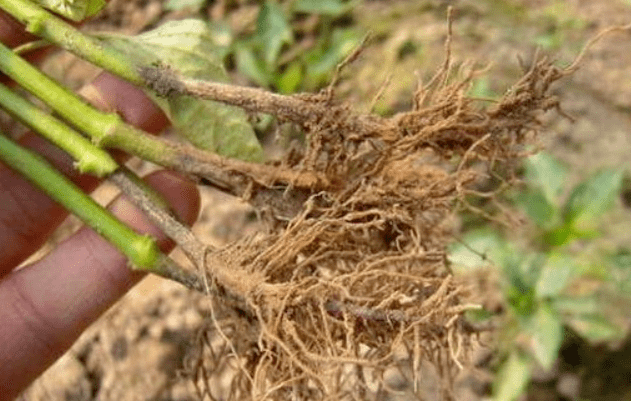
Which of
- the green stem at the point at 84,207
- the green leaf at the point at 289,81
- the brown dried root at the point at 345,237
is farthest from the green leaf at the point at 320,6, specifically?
the green stem at the point at 84,207

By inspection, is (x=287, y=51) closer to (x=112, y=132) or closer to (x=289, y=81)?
(x=289, y=81)

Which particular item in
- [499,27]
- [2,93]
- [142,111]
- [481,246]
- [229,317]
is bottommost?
[481,246]

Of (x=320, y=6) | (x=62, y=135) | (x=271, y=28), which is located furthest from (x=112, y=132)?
(x=320, y=6)

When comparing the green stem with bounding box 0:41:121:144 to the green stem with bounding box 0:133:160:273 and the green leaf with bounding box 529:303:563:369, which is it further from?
the green leaf with bounding box 529:303:563:369

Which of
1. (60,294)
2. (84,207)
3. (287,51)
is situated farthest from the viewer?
(287,51)

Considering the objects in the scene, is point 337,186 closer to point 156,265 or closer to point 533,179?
point 156,265

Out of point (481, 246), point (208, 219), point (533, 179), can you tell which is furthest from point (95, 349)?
point (533, 179)

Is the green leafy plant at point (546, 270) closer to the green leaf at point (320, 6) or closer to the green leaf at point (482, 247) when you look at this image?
the green leaf at point (482, 247)
